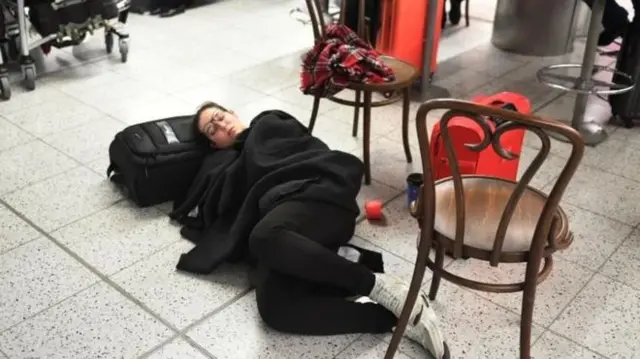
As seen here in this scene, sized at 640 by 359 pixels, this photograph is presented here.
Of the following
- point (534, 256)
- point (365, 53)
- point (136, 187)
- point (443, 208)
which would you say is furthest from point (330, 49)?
point (534, 256)

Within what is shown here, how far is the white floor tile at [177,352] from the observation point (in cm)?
187

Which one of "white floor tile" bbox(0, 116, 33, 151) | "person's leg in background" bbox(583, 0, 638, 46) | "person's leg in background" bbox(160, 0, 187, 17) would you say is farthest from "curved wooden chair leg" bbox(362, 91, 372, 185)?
"person's leg in background" bbox(160, 0, 187, 17)

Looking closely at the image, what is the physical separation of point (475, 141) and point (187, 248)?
1089 mm

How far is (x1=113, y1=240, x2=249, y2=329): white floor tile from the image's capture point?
2.05 m

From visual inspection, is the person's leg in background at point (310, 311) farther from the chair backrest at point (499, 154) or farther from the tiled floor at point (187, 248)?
the chair backrest at point (499, 154)

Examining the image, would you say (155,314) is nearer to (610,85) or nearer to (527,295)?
(527,295)

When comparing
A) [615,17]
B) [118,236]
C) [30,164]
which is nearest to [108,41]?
[30,164]

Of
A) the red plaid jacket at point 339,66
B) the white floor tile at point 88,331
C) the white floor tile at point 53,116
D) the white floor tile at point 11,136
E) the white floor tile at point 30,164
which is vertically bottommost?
the white floor tile at point 88,331

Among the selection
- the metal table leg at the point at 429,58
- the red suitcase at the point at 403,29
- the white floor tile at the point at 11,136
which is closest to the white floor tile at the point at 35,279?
the white floor tile at the point at 11,136

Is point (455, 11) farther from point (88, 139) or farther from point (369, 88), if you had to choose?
point (88, 139)

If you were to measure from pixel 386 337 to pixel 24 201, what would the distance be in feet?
5.16

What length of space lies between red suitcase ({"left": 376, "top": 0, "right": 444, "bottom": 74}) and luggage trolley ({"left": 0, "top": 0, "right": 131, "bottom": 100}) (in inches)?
63.1

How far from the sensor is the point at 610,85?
310 centimetres

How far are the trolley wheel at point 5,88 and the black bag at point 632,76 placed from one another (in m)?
3.16
